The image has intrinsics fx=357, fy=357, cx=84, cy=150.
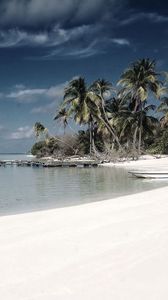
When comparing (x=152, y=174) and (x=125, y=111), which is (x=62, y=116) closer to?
(x=125, y=111)

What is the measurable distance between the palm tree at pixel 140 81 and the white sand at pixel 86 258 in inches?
1231

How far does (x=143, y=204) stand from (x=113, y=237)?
3367 millimetres

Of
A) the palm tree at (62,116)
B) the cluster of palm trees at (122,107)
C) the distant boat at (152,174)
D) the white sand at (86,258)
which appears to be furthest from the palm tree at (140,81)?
the white sand at (86,258)

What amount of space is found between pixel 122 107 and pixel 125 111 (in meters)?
4.20

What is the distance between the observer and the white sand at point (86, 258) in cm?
325

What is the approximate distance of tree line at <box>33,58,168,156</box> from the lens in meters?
37.4

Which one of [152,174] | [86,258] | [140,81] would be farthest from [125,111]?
[86,258]

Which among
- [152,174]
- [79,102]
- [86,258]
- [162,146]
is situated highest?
[79,102]

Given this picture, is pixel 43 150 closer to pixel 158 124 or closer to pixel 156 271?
pixel 158 124

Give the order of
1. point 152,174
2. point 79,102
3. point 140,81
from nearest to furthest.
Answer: point 152,174, point 140,81, point 79,102

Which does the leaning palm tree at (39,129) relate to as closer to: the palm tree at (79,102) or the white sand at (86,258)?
the palm tree at (79,102)

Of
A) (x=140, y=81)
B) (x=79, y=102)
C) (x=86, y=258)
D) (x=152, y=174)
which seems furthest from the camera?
(x=79, y=102)

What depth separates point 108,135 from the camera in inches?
1806

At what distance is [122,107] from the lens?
42.7 metres
